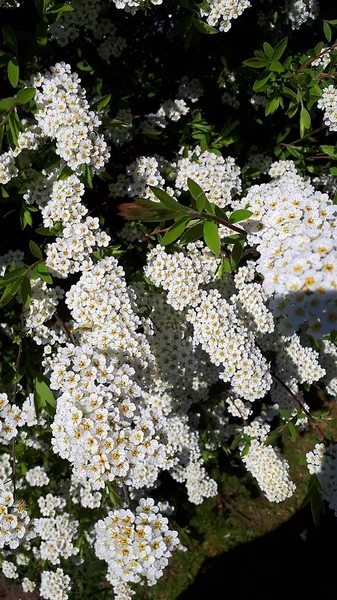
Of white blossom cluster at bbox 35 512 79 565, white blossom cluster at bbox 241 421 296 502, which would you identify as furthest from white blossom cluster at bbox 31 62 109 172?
white blossom cluster at bbox 35 512 79 565

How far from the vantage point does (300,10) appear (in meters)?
3.46

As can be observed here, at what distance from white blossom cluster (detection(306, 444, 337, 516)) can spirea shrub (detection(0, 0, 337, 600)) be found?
1 centimetres

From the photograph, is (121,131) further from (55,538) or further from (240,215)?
(55,538)

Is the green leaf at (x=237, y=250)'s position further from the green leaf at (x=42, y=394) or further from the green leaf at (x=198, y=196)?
the green leaf at (x=42, y=394)

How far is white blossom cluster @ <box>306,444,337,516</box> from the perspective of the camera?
9.58 feet

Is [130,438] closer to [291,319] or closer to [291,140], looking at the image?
[291,319]

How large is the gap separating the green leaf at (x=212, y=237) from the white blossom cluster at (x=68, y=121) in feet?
3.32

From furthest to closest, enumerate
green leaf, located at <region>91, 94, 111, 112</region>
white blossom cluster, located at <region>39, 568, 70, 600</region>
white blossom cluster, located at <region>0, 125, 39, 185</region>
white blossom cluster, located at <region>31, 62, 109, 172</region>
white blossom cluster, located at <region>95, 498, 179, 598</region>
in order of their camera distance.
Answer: white blossom cluster, located at <region>39, 568, 70, 600</region> → green leaf, located at <region>91, 94, 111, 112</region> → white blossom cluster, located at <region>0, 125, 39, 185</region> → white blossom cluster, located at <region>31, 62, 109, 172</region> → white blossom cluster, located at <region>95, 498, 179, 598</region>

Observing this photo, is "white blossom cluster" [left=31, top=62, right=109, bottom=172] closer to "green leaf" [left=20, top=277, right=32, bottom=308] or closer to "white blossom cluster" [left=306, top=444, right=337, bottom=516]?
"green leaf" [left=20, top=277, right=32, bottom=308]

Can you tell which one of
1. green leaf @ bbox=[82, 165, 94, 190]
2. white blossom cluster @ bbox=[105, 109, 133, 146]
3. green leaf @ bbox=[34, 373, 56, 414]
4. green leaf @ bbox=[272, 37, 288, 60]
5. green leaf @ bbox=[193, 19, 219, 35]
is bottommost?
green leaf @ bbox=[34, 373, 56, 414]

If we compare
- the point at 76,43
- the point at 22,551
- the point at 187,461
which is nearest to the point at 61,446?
the point at 187,461

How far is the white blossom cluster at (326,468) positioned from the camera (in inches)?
115

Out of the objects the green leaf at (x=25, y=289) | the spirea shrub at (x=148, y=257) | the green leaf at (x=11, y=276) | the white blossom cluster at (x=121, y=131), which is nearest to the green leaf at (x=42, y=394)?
the spirea shrub at (x=148, y=257)

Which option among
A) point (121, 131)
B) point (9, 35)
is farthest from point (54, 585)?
point (9, 35)
